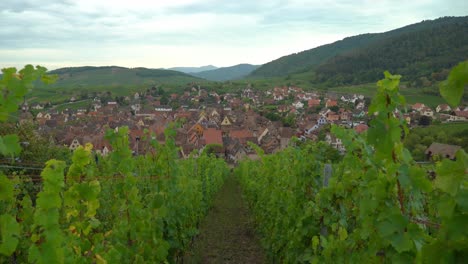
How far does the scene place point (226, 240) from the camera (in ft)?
40.4

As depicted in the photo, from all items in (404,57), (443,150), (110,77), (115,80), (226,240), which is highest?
(404,57)

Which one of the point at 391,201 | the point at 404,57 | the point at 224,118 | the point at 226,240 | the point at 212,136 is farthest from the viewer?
the point at 404,57

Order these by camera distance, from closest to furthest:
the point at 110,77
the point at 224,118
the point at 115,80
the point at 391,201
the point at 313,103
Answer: the point at 391,201, the point at 224,118, the point at 313,103, the point at 115,80, the point at 110,77

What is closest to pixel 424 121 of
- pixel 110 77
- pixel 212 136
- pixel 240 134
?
pixel 240 134

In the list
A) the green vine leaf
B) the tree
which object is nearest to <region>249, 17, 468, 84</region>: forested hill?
the tree

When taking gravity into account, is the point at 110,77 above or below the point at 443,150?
above

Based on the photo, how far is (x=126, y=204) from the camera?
5.07 m

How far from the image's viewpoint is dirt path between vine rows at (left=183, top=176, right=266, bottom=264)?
10.3 m

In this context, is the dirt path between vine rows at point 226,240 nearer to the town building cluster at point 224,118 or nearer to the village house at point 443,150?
the town building cluster at point 224,118

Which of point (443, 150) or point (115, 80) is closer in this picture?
point (443, 150)

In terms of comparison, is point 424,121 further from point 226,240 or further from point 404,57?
point 404,57

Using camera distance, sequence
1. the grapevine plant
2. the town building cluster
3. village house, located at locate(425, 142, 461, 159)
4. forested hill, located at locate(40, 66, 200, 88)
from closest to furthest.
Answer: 1. the grapevine plant
2. village house, located at locate(425, 142, 461, 159)
3. the town building cluster
4. forested hill, located at locate(40, 66, 200, 88)

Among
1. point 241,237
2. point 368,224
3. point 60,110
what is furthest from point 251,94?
point 368,224

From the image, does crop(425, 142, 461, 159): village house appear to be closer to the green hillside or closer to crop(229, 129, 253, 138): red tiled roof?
crop(229, 129, 253, 138): red tiled roof
